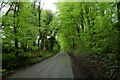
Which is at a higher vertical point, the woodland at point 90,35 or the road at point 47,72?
the woodland at point 90,35

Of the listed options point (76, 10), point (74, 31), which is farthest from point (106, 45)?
point (74, 31)

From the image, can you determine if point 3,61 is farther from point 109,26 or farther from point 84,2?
point 84,2

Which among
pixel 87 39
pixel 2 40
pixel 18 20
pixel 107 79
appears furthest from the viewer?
pixel 87 39

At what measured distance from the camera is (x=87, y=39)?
19719 millimetres

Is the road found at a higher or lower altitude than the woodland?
lower

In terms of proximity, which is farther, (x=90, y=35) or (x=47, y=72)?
(x=90, y=35)

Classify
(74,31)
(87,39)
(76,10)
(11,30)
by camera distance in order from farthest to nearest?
(74,31) < (76,10) < (87,39) < (11,30)

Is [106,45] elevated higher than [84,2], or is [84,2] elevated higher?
[84,2]

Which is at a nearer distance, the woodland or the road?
the woodland

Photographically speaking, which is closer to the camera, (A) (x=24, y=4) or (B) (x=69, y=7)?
(A) (x=24, y=4)

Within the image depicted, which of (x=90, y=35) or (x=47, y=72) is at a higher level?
(x=90, y=35)

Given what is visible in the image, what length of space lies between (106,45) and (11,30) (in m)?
9.02

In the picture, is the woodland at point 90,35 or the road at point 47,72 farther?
the road at point 47,72

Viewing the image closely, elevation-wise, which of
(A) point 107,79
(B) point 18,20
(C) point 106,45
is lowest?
(A) point 107,79
